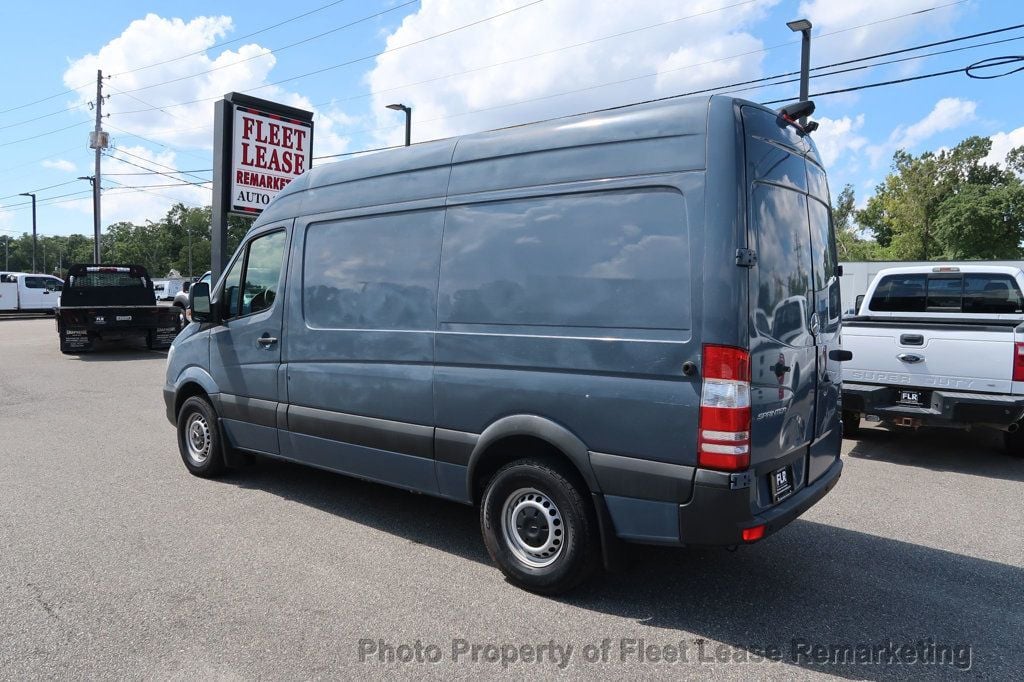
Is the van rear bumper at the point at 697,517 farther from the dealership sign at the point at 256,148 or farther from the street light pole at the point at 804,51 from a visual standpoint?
the street light pole at the point at 804,51

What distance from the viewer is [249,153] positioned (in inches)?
485

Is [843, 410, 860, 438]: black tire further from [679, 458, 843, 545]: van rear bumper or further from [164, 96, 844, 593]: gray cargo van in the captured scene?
[679, 458, 843, 545]: van rear bumper

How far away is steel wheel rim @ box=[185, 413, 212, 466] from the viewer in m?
6.26

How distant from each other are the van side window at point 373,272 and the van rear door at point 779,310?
191 cm

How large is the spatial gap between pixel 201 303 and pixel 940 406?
271 inches

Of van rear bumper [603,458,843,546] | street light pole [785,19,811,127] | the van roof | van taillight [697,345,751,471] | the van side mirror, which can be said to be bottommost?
van rear bumper [603,458,843,546]

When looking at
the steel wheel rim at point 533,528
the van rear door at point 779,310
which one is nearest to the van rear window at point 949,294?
the van rear door at point 779,310

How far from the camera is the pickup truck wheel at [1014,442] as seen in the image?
730 centimetres

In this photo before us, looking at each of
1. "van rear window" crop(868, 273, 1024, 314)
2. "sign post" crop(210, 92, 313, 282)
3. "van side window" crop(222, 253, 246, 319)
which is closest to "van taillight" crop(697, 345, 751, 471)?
"van side window" crop(222, 253, 246, 319)

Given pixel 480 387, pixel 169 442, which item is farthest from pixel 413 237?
pixel 169 442

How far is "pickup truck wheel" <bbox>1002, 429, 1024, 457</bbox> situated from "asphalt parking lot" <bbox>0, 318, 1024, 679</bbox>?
1121mm

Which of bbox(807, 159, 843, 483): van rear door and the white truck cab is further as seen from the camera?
the white truck cab

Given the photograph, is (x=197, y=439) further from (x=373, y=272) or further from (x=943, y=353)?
(x=943, y=353)

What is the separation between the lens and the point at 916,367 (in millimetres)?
6988
